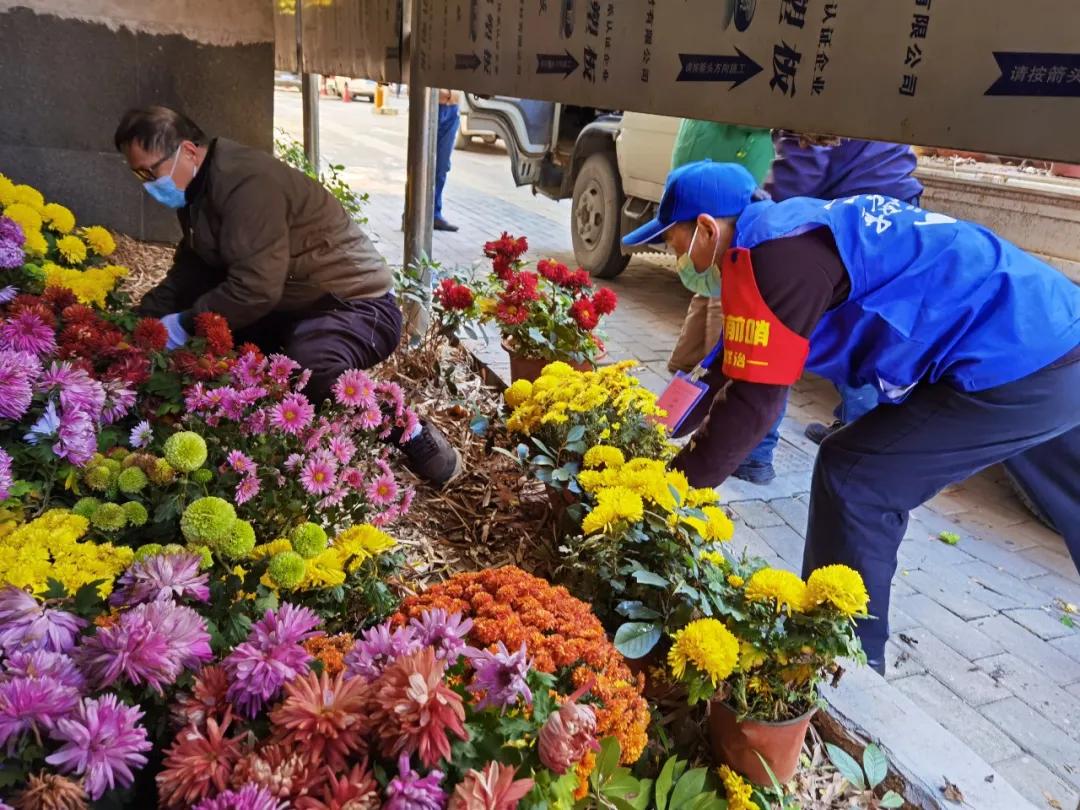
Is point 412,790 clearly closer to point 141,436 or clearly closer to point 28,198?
point 141,436

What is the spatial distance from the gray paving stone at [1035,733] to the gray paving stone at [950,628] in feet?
0.91

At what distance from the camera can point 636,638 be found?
5.75 feet

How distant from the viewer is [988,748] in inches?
104

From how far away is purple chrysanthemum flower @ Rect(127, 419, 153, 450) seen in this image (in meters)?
1.77

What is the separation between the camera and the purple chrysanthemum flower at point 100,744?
0.86 meters

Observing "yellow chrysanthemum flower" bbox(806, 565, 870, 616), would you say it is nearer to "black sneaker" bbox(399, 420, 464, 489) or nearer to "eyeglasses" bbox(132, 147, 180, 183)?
"black sneaker" bbox(399, 420, 464, 489)

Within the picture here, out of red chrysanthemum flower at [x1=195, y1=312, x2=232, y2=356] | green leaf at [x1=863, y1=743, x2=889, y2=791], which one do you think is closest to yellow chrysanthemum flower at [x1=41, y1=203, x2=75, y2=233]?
red chrysanthemum flower at [x1=195, y1=312, x2=232, y2=356]

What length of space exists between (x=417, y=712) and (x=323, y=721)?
11cm

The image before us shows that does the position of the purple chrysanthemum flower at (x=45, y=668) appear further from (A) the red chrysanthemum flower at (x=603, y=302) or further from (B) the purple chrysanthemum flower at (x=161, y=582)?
(A) the red chrysanthemum flower at (x=603, y=302)

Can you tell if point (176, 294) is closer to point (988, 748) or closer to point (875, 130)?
point (875, 130)

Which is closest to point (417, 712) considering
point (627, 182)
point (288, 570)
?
point (288, 570)

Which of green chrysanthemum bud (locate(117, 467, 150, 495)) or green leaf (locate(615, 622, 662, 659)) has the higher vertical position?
green chrysanthemum bud (locate(117, 467, 150, 495))

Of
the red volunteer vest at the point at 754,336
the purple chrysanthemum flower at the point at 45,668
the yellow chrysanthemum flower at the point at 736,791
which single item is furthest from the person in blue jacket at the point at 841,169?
the purple chrysanthemum flower at the point at 45,668

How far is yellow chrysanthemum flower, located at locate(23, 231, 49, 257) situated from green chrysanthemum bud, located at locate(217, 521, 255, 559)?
221 cm
